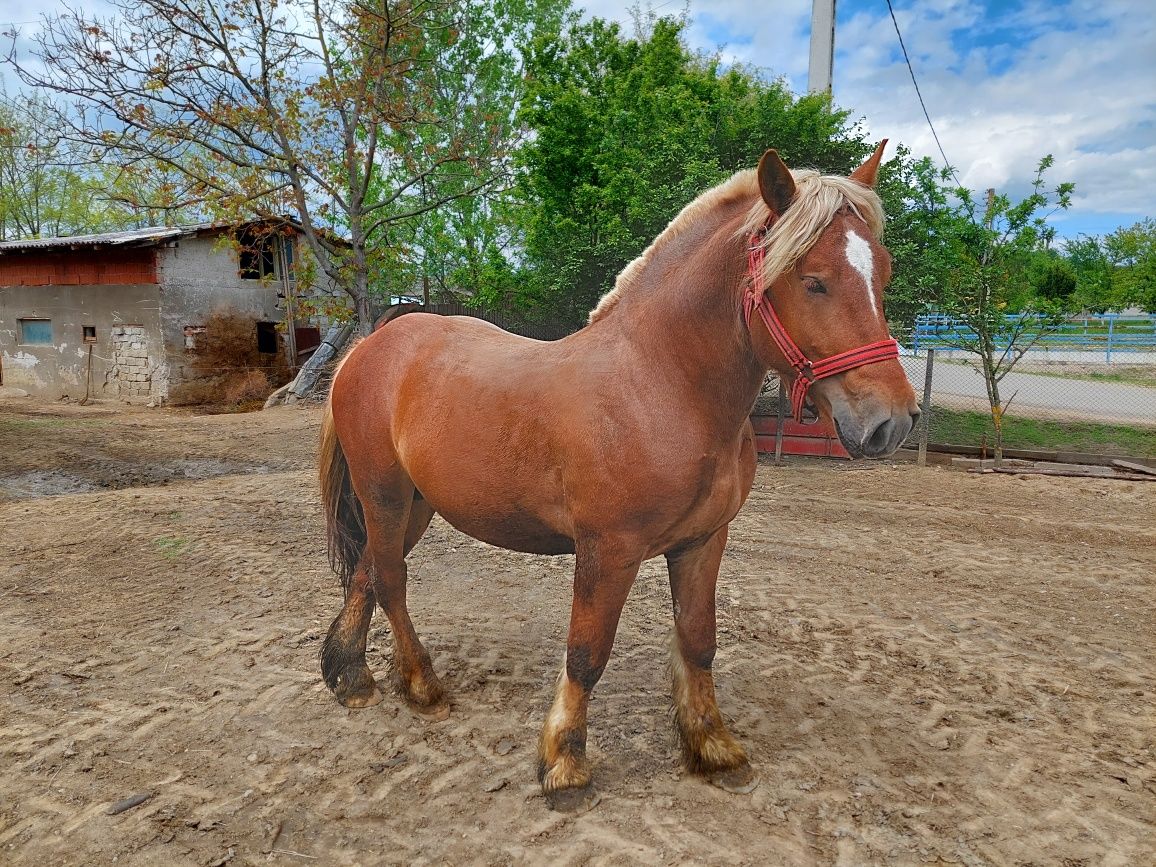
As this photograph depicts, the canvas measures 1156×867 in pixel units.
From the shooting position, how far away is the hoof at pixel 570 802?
2369 mm

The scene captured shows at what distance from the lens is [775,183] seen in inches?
73.7

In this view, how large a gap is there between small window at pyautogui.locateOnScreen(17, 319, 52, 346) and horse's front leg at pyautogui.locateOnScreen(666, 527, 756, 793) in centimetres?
2001

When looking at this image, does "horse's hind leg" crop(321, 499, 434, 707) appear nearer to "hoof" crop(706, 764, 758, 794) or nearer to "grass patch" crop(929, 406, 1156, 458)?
"hoof" crop(706, 764, 758, 794)

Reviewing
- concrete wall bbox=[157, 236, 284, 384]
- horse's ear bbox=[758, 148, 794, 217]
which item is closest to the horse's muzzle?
horse's ear bbox=[758, 148, 794, 217]

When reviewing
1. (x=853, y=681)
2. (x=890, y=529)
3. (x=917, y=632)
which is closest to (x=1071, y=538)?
(x=890, y=529)

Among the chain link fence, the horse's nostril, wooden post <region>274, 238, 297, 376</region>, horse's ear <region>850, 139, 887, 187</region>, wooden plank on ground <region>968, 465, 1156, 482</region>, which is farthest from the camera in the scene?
wooden post <region>274, 238, 297, 376</region>

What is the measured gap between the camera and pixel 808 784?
99.4 inches

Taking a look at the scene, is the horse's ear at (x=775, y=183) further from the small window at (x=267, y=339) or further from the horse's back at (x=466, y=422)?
the small window at (x=267, y=339)

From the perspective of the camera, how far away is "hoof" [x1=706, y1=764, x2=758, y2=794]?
249 cm

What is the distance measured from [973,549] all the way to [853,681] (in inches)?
113

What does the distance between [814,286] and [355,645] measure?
2.57 metres

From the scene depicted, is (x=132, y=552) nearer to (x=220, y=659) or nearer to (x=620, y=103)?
(x=220, y=659)

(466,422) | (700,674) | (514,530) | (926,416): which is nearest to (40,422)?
(466,422)

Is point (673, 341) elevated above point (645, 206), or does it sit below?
below
